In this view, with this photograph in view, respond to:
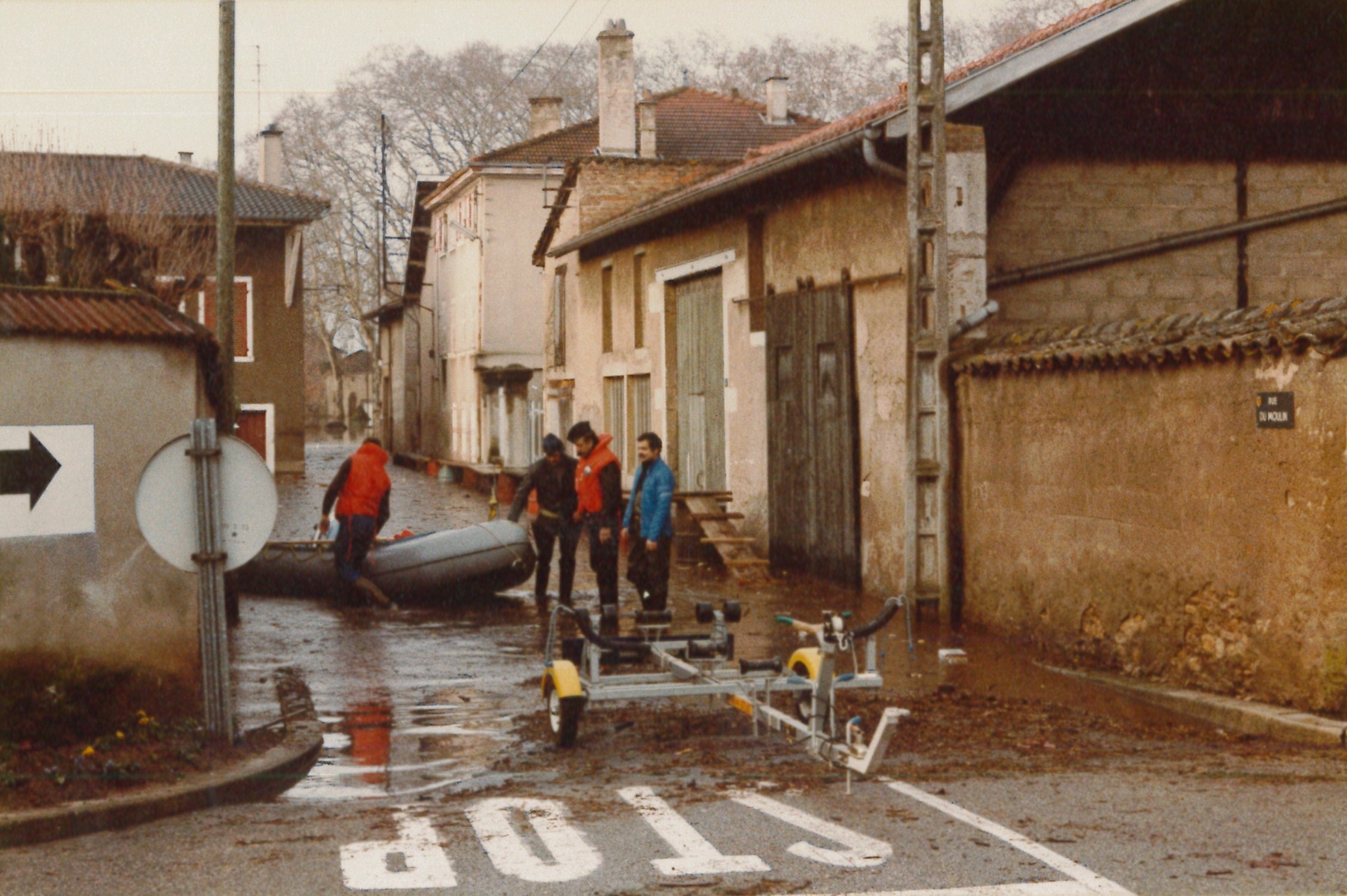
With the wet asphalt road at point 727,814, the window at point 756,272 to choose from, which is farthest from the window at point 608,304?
the wet asphalt road at point 727,814

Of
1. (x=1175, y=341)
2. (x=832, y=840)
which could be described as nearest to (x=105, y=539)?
(x=832, y=840)

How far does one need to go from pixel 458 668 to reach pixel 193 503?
4.33 metres

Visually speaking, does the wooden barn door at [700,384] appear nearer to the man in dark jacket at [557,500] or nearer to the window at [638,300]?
the window at [638,300]

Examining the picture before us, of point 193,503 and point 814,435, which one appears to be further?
point 814,435

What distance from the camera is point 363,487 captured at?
17.2 m

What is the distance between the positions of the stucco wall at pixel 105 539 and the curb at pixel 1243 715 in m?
5.77

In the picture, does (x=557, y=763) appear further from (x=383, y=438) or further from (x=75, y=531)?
(x=383, y=438)

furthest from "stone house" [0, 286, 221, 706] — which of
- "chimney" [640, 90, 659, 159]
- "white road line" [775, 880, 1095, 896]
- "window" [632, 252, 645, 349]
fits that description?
"chimney" [640, 90, 659, 159]

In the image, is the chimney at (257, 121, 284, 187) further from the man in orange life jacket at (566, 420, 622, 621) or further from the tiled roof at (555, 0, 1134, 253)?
the man in orange life jacket at (566, 420, 622, 621)

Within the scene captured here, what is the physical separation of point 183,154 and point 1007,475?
→ 148ft

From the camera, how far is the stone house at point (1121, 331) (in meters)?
10.9

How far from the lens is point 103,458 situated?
30.6 ft

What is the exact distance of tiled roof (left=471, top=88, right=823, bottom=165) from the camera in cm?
4209

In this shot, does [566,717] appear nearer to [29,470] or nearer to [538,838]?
[538,838]
